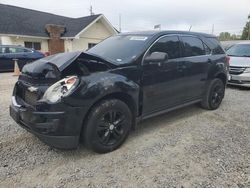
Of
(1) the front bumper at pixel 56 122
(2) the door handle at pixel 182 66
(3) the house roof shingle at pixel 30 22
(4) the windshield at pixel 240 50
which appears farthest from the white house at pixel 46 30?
(1) the front bumper at pixel 56 122

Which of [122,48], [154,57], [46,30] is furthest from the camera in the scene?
[46,30]

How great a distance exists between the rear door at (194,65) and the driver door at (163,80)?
0.52 ft

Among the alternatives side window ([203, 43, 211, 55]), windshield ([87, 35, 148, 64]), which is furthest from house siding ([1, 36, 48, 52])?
side window ([203, 43, 211, 55])

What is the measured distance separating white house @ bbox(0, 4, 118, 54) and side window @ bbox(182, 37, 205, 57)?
55.1 feet

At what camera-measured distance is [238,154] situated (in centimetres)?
346

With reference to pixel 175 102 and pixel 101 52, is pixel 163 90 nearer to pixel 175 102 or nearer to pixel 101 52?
pixel 175 102

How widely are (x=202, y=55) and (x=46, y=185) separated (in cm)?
388

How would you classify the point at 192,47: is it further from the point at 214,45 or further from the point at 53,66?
the point at 53,66

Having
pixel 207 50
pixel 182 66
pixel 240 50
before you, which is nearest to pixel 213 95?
pixel 207 50

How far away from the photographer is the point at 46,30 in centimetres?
2081

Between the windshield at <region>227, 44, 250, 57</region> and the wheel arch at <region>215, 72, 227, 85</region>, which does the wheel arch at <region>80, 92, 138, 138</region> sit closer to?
the wheel arch at <region>215, 72, 227, 85</region>

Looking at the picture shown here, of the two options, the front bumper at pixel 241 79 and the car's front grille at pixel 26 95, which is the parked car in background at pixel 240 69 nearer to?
the front bumper at pixel 241 79

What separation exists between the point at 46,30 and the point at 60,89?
1963cm

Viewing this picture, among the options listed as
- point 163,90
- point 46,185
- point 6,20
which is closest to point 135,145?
point 163,90
